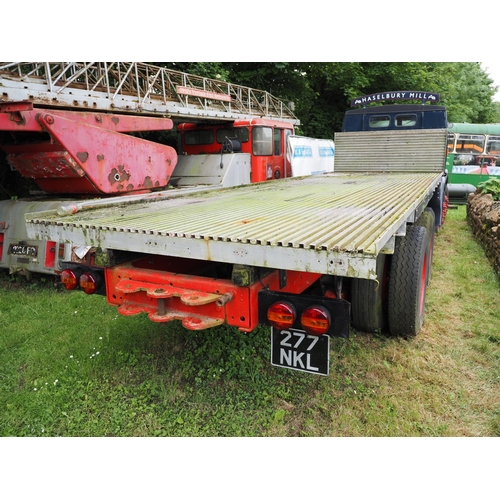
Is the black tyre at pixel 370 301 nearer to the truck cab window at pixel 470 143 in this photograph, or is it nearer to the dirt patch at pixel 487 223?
the dirt patch at pixel 487 223

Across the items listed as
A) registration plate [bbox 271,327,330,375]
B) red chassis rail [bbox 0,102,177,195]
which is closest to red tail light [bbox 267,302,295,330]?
registration plate [bbox 271,327,330,375]

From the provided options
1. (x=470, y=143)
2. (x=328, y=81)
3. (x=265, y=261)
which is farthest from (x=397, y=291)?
(x=328, y=81)

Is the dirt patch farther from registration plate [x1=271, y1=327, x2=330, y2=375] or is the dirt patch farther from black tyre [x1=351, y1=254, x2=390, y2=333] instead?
registration plate [x1=271, y1=327, x2=330, y2=375]

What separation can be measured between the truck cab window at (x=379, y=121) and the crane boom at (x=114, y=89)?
269cm

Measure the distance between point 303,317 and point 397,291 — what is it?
148 centimetres

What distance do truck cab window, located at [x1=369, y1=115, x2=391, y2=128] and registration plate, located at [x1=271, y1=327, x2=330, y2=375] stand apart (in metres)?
6.69

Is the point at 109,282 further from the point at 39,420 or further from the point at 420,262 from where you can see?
the point at 420,262

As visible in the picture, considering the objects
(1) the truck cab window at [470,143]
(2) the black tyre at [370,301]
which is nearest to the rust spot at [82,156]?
(2) the black tyre at [370,301]

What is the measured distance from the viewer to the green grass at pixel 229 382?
2.77 m

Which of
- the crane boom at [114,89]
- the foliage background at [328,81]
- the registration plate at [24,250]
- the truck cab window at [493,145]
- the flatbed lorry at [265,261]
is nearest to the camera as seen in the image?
the flatbed lorry at [265,261]

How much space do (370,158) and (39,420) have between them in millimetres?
6760

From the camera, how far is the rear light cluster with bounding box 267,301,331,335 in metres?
2.29

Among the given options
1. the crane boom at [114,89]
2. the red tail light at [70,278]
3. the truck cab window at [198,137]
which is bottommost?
the red tail light at [70,278]

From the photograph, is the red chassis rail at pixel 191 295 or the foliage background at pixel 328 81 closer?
the red chassis rail at pixel 191 295
